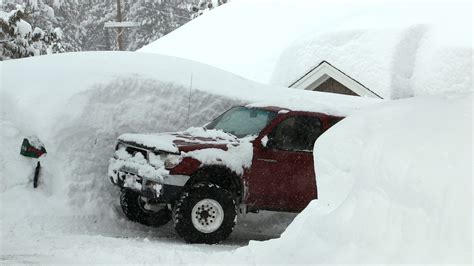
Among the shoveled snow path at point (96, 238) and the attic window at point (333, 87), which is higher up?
the attic window at point (333, 87)

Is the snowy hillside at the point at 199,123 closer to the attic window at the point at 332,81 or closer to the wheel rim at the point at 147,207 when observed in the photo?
the wheel rim at the point at 147,207

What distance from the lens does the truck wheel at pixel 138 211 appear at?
931 cm

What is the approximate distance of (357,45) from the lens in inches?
912

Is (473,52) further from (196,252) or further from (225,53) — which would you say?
(196,252)

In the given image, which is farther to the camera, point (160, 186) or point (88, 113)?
point (88, 113)

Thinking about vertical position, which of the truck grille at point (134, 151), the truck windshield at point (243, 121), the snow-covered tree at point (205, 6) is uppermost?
the snow-covered tree at point (205, 6)

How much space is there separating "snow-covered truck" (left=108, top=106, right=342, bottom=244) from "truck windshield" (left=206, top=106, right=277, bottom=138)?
2 cm

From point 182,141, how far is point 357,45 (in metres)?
15.7

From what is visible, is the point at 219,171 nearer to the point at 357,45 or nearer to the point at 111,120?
the point at 111,120

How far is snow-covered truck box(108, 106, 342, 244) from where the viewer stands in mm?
8219

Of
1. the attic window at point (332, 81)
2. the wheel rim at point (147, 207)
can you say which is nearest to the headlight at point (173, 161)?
the wheel rim at point (147, 207)

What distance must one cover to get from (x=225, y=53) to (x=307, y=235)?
22.2m

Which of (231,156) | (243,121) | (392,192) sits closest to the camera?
(392,192)

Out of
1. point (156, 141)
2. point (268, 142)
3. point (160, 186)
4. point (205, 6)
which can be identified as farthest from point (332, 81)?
point (205, 6)
